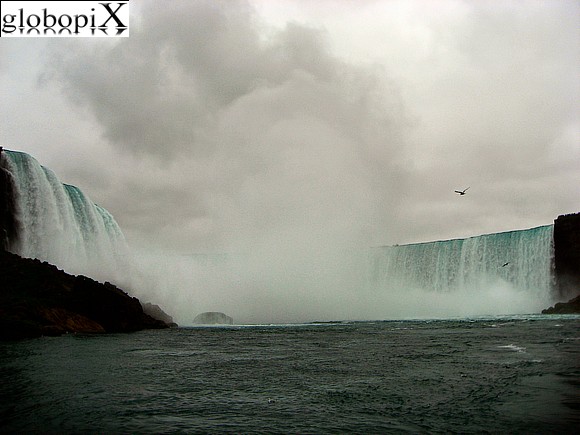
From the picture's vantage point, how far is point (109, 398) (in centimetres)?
1028

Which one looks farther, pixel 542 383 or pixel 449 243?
pixel 449 243

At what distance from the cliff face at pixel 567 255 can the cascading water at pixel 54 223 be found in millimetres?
48961

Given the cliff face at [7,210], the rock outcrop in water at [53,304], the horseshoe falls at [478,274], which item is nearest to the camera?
the rock outcrop in water at [53,304]

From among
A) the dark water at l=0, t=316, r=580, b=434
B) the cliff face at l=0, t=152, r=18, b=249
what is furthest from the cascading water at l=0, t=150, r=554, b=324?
the dark water at l=0, t=316, r=580, b=434

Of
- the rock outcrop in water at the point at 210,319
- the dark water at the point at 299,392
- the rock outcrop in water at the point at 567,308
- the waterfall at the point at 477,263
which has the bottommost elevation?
the rock outcrop in water at the point at 210,319

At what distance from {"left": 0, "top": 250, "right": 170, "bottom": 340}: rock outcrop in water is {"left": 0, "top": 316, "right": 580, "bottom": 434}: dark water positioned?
10.1 metres

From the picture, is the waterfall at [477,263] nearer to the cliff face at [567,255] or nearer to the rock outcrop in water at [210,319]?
the cliff face at [567,255]

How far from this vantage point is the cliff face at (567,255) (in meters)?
53.0

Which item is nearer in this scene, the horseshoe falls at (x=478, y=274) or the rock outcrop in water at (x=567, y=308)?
the rock outcrop in water at (x=567, y=308)

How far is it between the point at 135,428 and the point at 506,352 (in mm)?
13603

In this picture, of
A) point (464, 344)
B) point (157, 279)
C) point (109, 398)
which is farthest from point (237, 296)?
point (109, 398)

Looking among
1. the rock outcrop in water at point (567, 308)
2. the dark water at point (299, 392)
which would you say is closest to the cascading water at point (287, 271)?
the rock outcrop in water at point (567, 308)

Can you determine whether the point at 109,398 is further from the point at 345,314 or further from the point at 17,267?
the point at 345,314

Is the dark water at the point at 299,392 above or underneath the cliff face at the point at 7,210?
underneath
